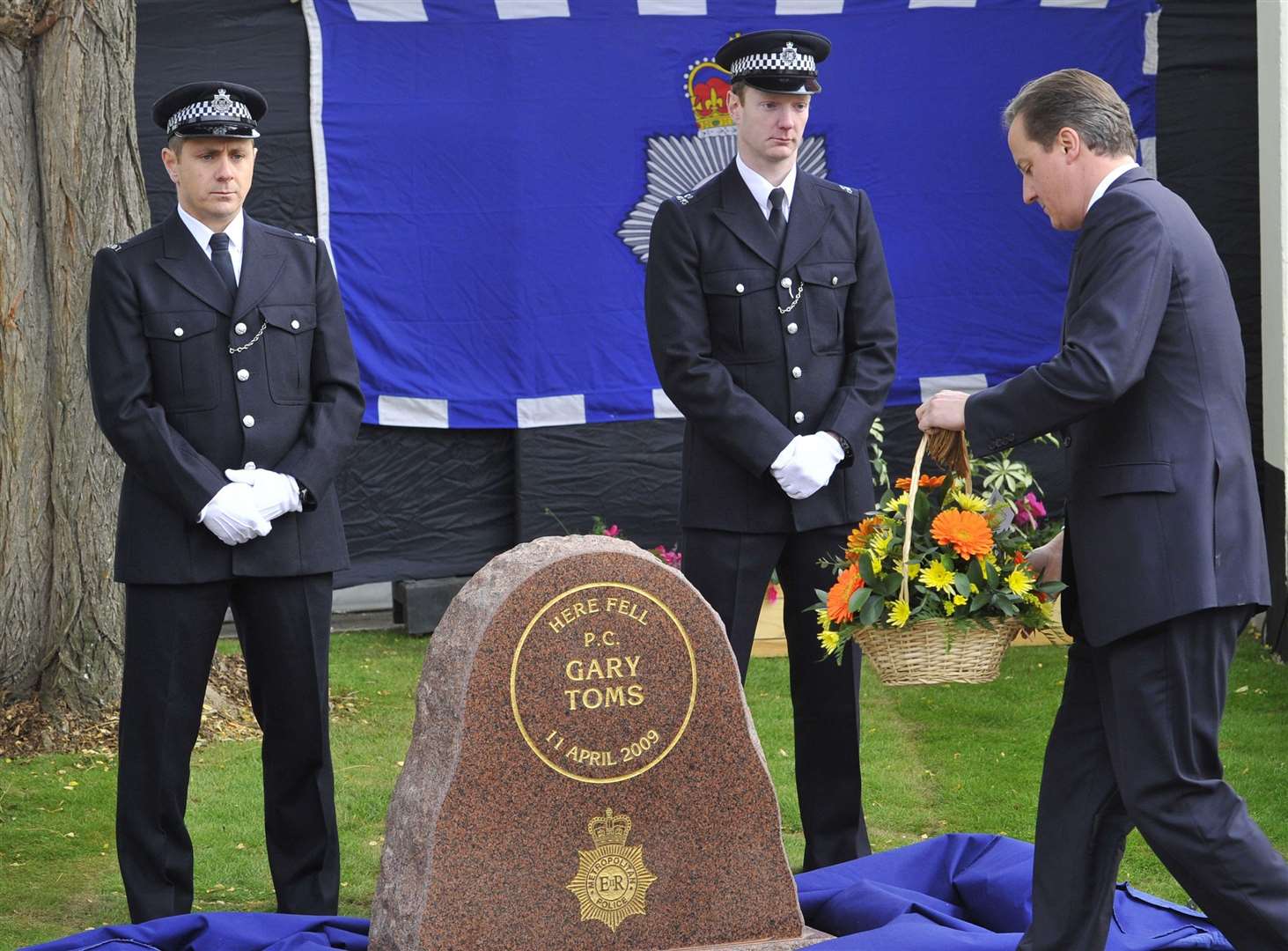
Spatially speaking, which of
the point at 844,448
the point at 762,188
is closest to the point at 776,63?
the point at 762,188

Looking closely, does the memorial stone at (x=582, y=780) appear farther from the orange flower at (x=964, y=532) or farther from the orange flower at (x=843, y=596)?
the orange flower at (x=964, y=532)

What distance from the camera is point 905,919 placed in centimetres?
362

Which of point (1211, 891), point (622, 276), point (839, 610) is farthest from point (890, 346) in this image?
point (622, 276)

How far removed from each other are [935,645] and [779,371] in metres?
0.98

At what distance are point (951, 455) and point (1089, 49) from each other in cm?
399

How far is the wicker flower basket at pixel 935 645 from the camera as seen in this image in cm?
338

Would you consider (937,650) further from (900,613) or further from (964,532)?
(964,532)

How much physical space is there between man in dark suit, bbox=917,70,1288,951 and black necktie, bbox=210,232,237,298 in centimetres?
170

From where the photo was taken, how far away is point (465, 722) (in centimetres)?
342

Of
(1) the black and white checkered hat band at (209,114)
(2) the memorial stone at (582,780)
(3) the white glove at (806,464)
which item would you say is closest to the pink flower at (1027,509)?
(3) the white glove at (806,464)

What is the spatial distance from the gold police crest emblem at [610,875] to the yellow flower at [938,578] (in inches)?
30.2

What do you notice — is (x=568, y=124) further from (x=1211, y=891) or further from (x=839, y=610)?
(x=1211, y=891)

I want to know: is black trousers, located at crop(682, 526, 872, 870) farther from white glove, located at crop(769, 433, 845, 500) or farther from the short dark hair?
the short dark hair

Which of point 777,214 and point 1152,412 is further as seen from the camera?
point 777,214
